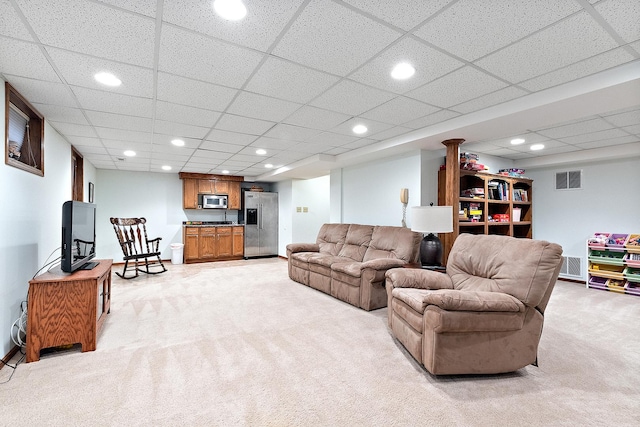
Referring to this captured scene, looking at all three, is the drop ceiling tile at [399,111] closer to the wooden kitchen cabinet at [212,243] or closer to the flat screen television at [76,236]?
the flat screen television at [76,236]

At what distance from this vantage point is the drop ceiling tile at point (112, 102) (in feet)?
8.66

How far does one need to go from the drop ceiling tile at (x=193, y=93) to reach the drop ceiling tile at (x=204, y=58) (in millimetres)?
120

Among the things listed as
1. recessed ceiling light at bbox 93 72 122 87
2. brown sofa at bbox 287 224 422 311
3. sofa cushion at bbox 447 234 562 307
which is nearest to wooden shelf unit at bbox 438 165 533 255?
brown sofa at bbox 287 224 422 311

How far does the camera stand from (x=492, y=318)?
209cm

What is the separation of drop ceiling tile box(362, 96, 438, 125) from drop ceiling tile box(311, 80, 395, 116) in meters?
0.10

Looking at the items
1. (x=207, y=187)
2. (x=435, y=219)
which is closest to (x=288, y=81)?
(x=435, y=219)

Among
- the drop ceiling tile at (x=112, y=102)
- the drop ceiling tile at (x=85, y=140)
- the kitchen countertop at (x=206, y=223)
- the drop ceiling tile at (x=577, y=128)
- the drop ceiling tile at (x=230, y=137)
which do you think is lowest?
the kitchen countertop at (x=206, y=223)

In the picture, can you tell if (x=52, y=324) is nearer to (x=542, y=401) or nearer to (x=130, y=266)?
(x=542, y=401)

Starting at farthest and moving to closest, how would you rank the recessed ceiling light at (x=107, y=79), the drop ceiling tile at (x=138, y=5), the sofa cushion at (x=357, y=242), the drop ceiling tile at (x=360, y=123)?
1. the sofa cushion at (x=357, y=242)
2. the drop ceiling tile at (x=360, y=123)
3. the recessed ceiling light at (x=107, y=79)
4. the drop ceiling tile at (x=138, y=5)

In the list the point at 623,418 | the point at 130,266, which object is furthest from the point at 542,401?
the point at 130,266

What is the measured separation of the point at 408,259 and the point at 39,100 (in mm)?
4281

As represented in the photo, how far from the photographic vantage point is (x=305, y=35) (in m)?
1.79

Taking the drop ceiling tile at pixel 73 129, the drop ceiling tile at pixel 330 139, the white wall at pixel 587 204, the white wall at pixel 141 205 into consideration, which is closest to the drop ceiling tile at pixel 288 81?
the drop ceiling tile at pixel 330 139

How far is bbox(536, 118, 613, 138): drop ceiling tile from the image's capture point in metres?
3.50
